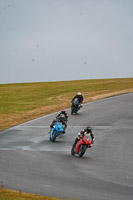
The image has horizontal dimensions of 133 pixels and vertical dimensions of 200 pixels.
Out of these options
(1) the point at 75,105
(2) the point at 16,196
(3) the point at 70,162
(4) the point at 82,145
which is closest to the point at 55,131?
(4) the point at 82,145

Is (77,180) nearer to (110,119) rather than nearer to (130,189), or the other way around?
(130,189)

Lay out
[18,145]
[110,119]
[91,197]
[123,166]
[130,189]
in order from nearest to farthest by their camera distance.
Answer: [91,197], [130,189], [123,166], [18,145], [110,119]

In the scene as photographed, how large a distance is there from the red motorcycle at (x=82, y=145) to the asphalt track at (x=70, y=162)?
1.11 ft

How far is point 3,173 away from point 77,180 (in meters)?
2.62

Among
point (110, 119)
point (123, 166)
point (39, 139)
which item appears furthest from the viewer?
point (110, 119)

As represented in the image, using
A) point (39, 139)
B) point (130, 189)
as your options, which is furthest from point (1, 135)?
point (130, 189)

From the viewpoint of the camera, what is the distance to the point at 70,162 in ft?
50.8

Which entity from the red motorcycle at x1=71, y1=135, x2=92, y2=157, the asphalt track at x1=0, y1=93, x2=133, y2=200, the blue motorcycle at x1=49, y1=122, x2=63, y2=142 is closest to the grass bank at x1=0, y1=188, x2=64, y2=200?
the asphalt track at x1=0, y1=93, x2=133, y2=200

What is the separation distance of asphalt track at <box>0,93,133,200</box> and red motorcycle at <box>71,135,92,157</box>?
0.34m

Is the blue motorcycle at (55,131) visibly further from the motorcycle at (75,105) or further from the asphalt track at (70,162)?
the motorcycle at (75,105)

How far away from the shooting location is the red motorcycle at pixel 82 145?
16245 mm

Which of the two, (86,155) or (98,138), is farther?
(98,138)

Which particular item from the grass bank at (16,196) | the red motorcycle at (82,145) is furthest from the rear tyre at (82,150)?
the grass bank at (16,196)

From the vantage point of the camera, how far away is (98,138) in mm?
20797
